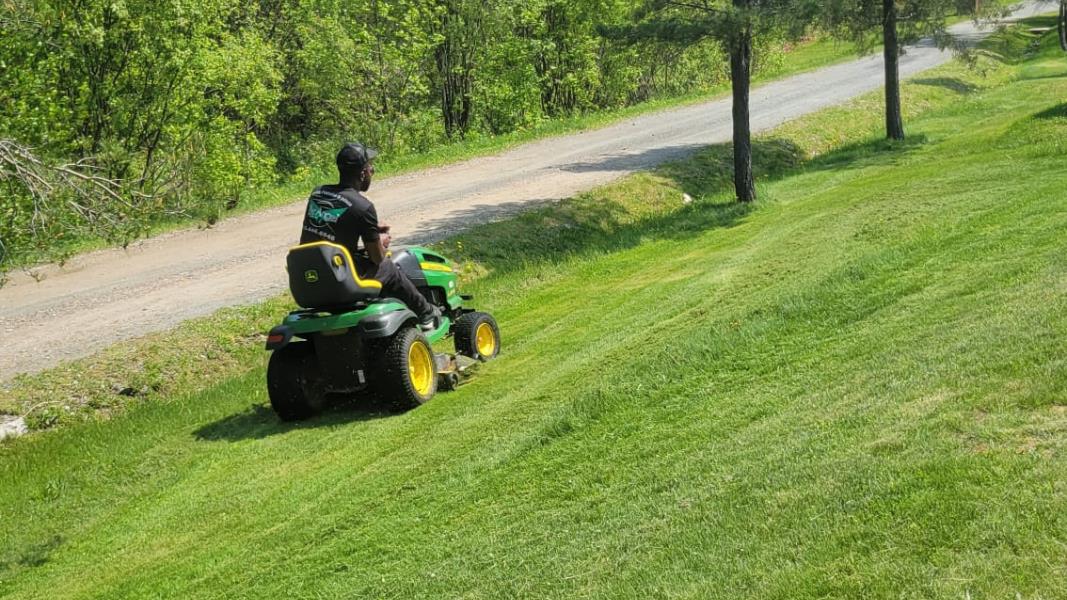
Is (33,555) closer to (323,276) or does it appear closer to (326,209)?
(323,276)

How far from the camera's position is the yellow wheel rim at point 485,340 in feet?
32.1

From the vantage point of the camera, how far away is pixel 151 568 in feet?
20.0

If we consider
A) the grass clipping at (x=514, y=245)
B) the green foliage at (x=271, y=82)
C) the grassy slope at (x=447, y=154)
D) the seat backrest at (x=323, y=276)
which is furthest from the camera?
the grassy slope at (x=447, y=154)

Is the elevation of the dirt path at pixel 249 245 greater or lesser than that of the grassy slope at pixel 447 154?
lesser

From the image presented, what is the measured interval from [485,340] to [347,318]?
1.90 m

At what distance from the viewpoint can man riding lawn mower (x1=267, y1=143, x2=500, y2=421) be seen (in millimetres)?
8266

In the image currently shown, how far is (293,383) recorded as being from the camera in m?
8.61

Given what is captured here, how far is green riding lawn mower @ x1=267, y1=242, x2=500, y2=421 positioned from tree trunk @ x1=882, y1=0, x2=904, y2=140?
1801 centimetres

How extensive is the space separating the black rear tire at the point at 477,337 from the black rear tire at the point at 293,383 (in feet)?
4.91

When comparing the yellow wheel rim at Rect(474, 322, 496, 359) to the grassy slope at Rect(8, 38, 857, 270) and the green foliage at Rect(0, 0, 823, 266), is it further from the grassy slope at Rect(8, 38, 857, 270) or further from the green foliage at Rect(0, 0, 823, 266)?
the grassy slope at Rect(8, 38, 857, 270)

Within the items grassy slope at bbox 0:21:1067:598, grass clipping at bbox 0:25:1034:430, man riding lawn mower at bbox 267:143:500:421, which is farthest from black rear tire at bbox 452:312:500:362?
grass clipping at bbox 0:25:1034:430

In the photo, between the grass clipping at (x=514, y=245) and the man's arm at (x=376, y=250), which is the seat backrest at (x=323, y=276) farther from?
the grass clipping at (x=514, y=245)

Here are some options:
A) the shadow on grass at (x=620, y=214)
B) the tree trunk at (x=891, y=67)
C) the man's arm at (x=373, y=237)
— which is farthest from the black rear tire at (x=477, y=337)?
the tree trunk at (x=891, y=67)

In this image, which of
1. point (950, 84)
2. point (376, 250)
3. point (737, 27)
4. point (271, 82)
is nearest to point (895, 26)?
point (737, 27)
